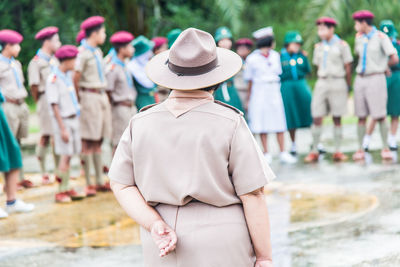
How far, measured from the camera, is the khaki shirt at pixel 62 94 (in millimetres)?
7191

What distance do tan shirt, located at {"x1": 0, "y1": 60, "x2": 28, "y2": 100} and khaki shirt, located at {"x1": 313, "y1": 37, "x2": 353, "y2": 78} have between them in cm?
419

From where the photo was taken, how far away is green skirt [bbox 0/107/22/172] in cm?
668

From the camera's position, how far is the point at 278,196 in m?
7.38

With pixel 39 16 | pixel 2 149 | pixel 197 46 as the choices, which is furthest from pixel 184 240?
pixel 39 16

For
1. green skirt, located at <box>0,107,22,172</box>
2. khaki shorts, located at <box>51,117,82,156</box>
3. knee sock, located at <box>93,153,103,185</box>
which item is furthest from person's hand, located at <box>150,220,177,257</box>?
knee sock, located at <box>93,153,103,185</box>

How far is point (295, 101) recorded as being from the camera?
10.0 meters

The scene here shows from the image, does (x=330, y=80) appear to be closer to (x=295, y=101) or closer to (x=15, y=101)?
(x=295, y=101)

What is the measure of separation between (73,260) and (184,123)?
287cm

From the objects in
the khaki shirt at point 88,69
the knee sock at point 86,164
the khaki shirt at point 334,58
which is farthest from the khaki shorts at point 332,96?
the knee sock at point 86,164

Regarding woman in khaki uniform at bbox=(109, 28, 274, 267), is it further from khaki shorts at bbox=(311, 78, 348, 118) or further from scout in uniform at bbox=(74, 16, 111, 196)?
khaki shorts at bbox=(311, 78, 348, 118)

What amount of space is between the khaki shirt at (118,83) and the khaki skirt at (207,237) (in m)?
5.31

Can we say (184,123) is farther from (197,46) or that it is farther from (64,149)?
(64,149)

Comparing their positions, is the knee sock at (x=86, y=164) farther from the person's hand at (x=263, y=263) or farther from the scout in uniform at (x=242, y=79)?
the person's hand at (x=263, y=263)

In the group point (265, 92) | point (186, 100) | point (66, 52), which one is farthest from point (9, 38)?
point (186, 100)
